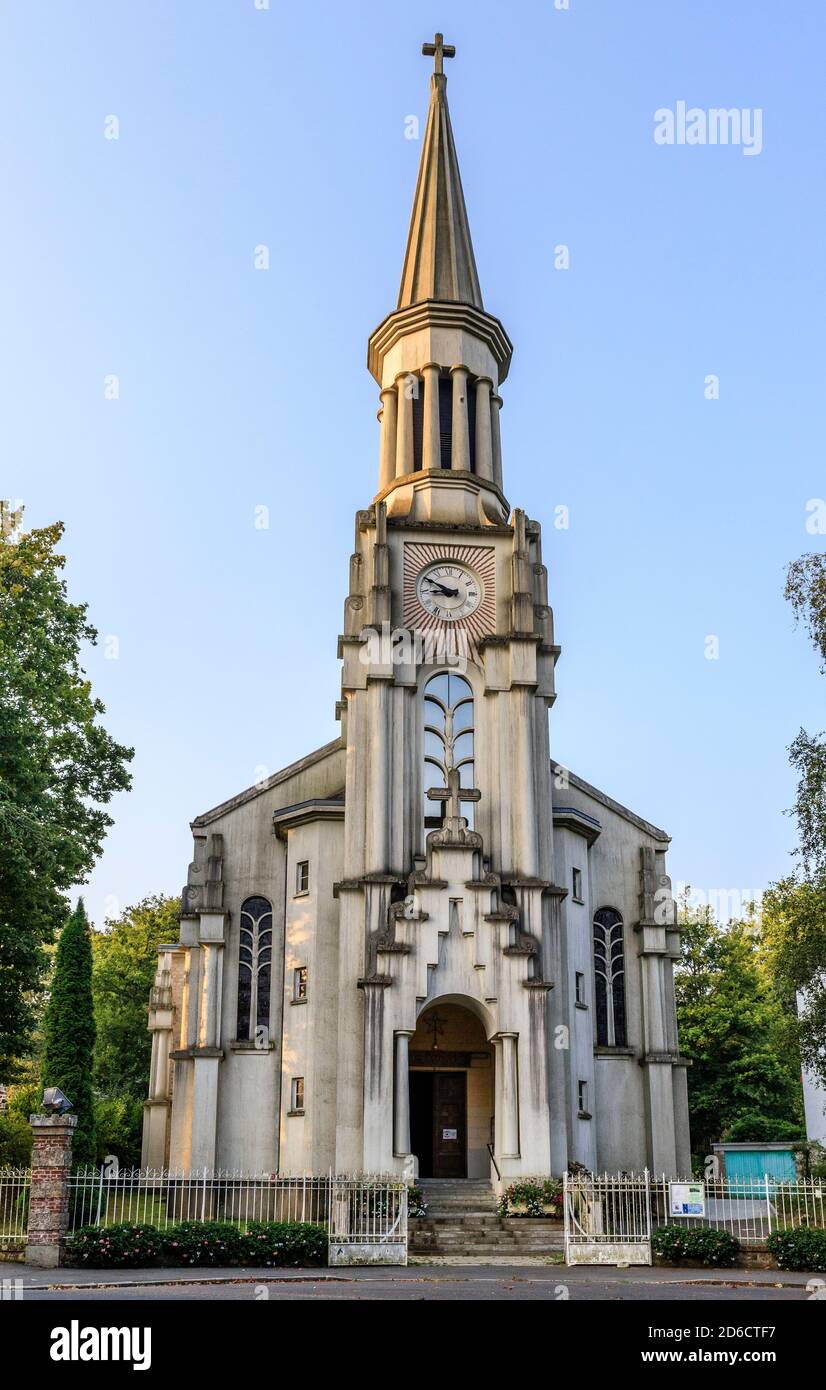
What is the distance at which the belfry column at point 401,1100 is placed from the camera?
1246 inches

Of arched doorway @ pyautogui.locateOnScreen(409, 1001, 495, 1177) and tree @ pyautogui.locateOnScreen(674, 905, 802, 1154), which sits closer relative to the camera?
arched doorway @ pyautogui.locateOnScreen(409, 1001, 495, 1177)

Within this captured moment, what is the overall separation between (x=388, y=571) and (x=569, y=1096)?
1487 centimetres

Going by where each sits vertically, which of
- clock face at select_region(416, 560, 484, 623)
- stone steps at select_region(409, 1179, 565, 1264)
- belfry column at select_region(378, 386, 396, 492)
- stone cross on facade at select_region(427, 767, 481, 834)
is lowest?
stone steps at select_region(409, 1179, 565, 1264)

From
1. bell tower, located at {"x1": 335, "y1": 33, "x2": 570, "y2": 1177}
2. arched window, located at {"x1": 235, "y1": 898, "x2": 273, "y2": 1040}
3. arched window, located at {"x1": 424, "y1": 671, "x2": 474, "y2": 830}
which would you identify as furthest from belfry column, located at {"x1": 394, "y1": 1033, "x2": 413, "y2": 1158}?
arched window, located at {"x1": 424, "y1": 671, "x2": 474, "y2": 830}

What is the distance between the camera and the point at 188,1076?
36.9 meters

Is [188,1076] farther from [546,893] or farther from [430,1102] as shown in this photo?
[546,893]

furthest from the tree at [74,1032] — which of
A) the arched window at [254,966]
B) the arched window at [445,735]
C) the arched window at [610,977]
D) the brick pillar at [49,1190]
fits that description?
the arched window at [610,977]

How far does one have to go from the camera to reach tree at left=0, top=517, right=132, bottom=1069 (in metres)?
31.4

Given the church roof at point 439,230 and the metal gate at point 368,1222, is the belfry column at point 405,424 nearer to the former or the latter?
the church roof at point 439,230

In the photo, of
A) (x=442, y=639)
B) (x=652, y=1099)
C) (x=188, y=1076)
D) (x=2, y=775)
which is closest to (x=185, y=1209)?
(x=188, y=1076)

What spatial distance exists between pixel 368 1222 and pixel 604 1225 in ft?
16.2

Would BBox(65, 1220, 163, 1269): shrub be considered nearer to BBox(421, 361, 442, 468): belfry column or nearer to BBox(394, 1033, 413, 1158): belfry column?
BBox(394, 1033, 413, 1158): belfry column

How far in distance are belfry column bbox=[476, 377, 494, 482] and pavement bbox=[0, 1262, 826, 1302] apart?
2392cm

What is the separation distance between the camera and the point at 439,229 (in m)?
44.3
